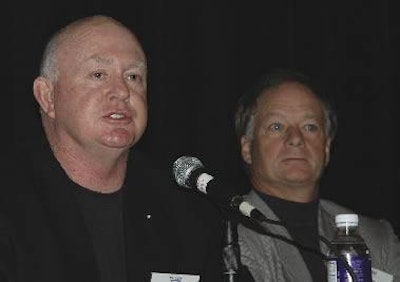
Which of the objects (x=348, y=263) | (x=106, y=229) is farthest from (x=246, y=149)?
(x=348, y=263)

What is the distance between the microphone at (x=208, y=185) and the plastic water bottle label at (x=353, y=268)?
348 millimetres

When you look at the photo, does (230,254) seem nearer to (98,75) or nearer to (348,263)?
(348,263)

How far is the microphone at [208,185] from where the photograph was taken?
69.6 inches

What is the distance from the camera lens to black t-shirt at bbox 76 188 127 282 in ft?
7.71

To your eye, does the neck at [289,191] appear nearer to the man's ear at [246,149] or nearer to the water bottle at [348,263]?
the man's ear at [246,149]

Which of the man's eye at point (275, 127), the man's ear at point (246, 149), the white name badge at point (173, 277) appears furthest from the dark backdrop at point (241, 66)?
the white name badge at point (173, 277)

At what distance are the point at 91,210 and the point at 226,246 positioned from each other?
2.38 ft

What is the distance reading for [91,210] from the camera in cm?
243

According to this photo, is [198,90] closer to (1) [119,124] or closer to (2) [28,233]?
(1) [119,124]

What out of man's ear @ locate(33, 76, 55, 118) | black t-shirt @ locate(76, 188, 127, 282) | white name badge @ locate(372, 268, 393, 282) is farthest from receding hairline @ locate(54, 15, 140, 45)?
white name badge @ locate(372, 268, 393, 282)

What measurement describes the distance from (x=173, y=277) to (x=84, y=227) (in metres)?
0.32

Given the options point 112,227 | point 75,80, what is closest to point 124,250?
point 112,227

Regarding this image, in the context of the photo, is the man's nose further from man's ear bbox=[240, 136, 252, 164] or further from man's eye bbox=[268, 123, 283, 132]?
man's ear bbox=[240, 136, 252, 164]

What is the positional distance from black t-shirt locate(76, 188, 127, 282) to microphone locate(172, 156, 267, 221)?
0.51 meters
